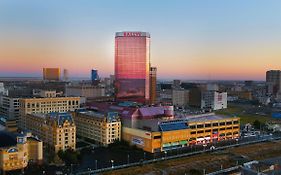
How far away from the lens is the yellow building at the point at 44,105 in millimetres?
35875

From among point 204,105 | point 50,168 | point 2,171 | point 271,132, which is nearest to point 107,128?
point 50,168

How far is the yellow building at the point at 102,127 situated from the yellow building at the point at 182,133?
3.45ft

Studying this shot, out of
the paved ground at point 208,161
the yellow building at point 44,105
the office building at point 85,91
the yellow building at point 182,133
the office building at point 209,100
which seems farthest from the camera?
the office building at point 85,91

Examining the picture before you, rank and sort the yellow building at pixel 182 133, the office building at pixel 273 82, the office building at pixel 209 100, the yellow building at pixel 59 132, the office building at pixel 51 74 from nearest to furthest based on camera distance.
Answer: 1. the yellow building at pixel 59 132
2. the yellow building at pixel 182 133
3. the office building at pixel 209 100
4. the office building at pixel 273 82
5. the office building at pixel 51 74

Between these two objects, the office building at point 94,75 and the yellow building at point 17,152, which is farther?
the office building at point 94,75

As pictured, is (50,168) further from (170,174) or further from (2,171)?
(170,174)

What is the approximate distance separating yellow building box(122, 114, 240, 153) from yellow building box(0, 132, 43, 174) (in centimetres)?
874

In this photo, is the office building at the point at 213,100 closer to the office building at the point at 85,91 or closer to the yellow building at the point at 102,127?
the office building at the point at 85,91

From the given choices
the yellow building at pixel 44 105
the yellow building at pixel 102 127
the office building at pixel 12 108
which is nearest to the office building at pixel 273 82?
the yellow building at pixel 44 105

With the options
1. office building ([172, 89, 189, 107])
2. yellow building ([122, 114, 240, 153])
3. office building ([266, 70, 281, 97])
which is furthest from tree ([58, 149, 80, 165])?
office building ([266, 70, 281, 97])

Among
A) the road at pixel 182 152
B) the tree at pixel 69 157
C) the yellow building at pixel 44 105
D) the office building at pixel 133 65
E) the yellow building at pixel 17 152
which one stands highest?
the office building at pixel 133 65

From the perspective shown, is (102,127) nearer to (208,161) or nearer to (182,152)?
(182,152)

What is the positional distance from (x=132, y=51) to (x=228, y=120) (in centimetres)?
2095

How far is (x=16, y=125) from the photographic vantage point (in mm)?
35281
